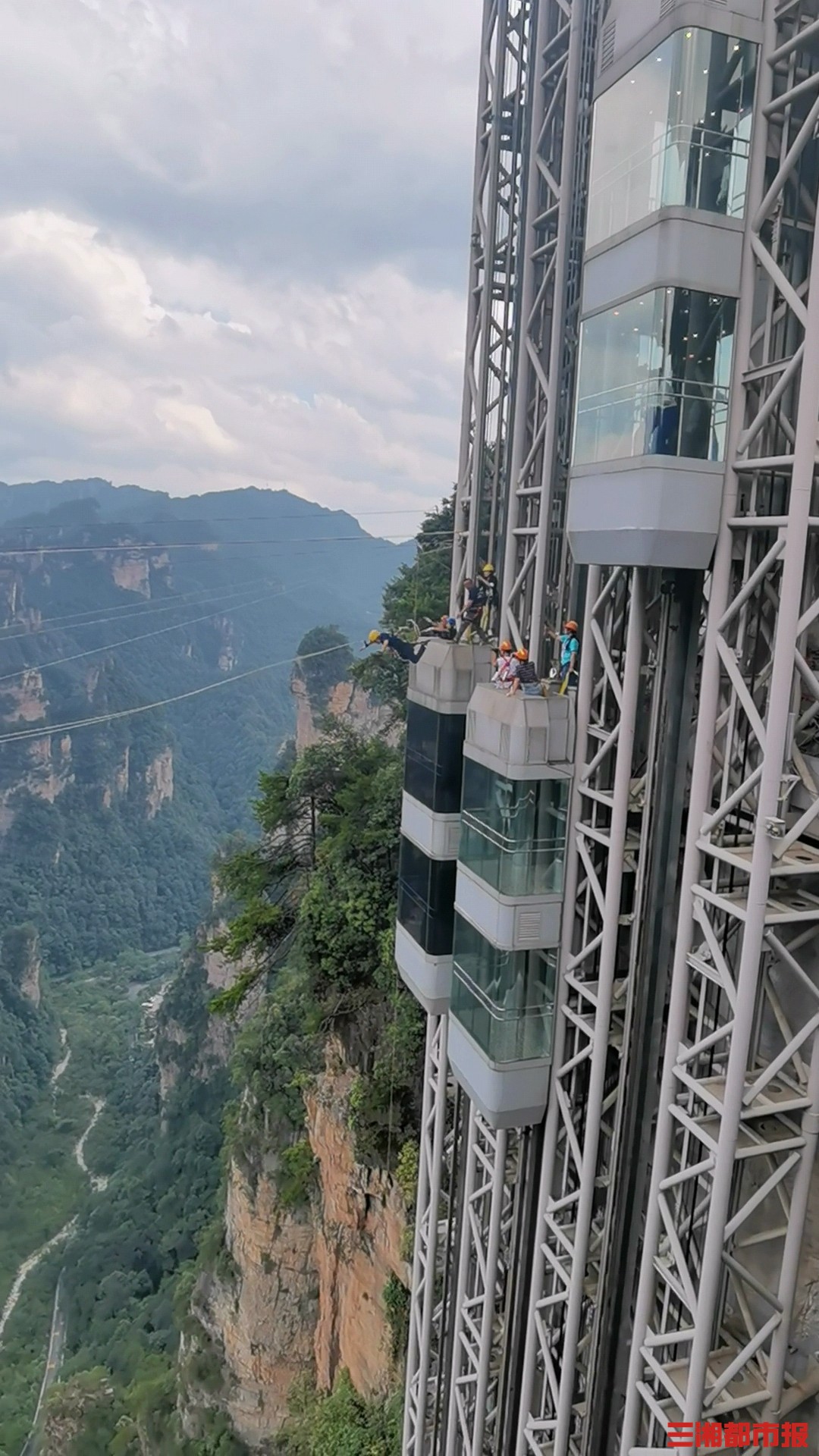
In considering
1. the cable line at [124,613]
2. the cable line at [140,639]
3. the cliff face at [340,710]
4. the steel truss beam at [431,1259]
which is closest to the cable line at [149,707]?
the cliff face at [340,710]

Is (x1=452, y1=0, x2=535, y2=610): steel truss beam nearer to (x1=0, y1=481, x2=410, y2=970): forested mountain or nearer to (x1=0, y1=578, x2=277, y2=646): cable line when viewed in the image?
(x1=0, y1=481, x2=410, y2=970): forested mountain

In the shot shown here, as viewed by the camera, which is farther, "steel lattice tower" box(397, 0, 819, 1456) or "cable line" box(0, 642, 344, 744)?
"cable line" box(0, 642, 344, 744)

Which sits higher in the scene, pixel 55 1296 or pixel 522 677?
pixel 522 677

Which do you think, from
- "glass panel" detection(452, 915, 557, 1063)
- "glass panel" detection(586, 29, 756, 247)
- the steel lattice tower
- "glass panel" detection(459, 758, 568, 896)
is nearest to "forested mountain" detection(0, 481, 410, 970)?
the steel lattice tower

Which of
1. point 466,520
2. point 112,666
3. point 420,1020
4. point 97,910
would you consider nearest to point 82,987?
point 97,910

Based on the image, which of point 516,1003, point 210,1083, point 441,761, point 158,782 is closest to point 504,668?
point 441,761

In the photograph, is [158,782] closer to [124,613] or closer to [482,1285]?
[124,613]

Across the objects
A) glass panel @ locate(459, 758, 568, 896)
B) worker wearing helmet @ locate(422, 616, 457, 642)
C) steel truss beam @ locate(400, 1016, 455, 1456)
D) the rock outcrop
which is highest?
worker wearing helmet @ locate(422, 616, 457, 642)

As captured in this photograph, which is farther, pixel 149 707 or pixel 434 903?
pixel 149 707
